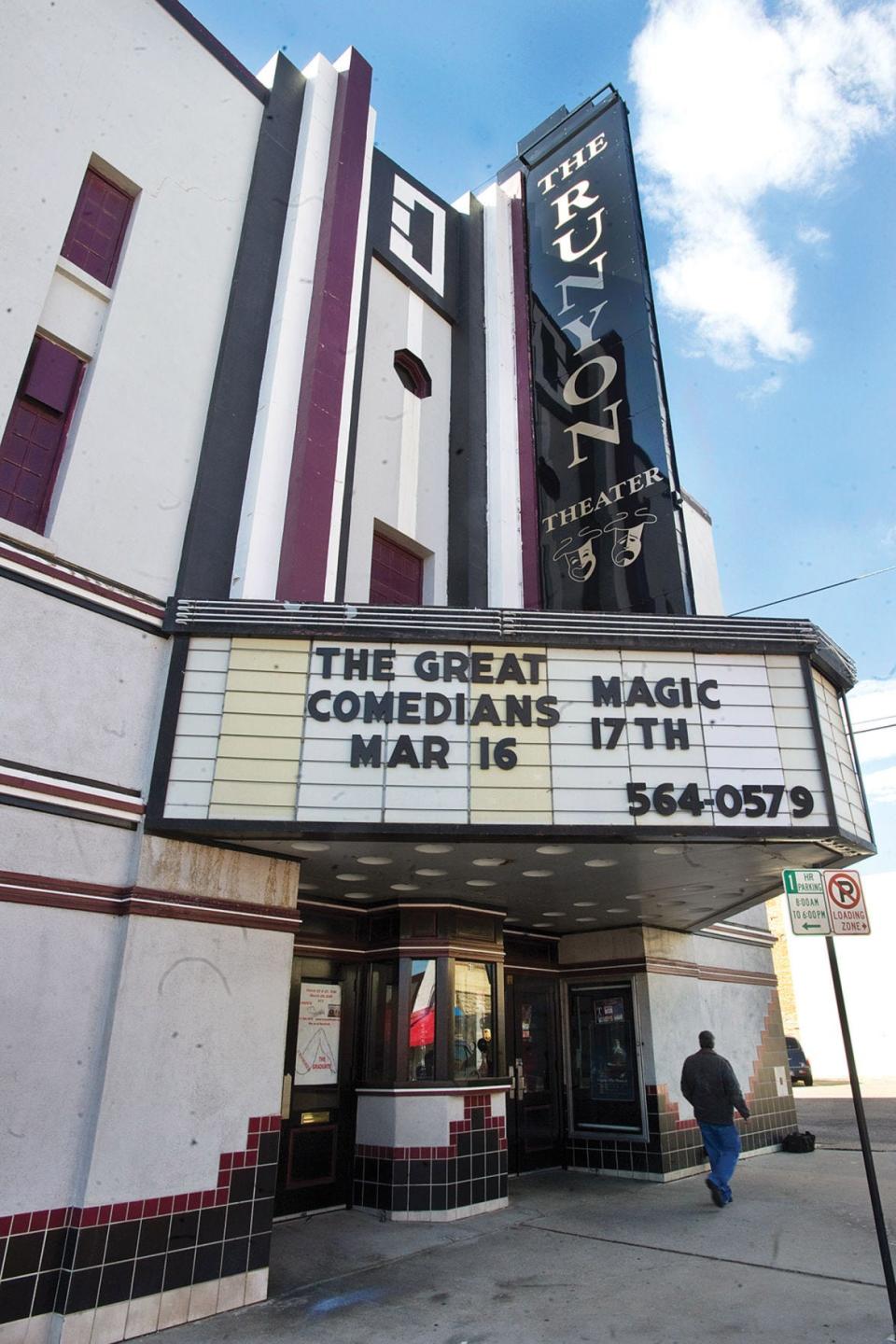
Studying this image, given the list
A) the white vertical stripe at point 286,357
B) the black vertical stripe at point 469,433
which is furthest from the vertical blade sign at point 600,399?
the white vertical stripe at point 286,357

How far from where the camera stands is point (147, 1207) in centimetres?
627

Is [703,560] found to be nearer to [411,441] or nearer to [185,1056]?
[411,441]

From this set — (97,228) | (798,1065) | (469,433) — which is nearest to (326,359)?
(97,228)

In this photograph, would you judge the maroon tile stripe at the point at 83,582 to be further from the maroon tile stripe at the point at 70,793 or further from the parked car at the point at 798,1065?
the parked car at the point at 798,1065

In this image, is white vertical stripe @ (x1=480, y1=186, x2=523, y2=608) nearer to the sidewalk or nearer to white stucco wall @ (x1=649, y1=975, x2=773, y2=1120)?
white stucco wall @ (x1=649, y1=975, x2=773, y2=1120)

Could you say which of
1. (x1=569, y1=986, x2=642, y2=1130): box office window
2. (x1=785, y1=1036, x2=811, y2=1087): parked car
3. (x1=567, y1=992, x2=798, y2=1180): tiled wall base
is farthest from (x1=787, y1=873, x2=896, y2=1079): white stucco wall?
(x1=569, y1=986, x2=642, y2=1130): box office window

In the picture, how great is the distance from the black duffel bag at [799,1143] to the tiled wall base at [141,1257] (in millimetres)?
10882

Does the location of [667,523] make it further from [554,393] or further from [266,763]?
[266,763]

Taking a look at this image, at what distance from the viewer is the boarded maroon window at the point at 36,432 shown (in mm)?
7324

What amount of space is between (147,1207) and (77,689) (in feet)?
12.9

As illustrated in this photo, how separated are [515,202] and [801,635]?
10098 mm

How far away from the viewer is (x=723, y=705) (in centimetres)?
752

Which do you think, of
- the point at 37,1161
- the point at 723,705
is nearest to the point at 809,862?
the point at 723,705

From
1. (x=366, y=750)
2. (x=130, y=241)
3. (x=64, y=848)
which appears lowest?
(x=64, y=848)
